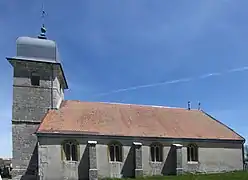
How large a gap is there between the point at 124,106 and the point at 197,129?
712 centimetres

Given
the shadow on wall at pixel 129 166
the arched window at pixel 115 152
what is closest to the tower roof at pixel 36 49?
the arched window at pixel 115 152

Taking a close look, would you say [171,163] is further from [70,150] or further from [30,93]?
[30,93]

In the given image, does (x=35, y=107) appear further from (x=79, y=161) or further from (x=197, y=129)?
(x=197, y=129)

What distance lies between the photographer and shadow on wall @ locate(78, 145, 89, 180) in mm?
25538

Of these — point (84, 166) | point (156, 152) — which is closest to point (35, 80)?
point (84, 166)

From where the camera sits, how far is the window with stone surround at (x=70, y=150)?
84.0 feet

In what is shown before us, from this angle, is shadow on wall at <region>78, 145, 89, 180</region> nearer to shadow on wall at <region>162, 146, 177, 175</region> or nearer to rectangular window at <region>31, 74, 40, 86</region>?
shadow on wall at <region>162, 146, 177, 175</region>

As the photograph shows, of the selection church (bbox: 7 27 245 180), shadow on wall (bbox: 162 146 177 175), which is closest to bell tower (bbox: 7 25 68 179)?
church (bbox: 7 27 245 180)

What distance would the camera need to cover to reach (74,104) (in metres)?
29.9

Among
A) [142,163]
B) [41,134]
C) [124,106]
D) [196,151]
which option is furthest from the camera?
[124,106]

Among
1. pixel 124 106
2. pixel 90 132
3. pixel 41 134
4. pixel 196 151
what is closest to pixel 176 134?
pixel 196 151

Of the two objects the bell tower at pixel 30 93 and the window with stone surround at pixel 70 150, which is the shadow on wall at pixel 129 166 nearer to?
the window with stone surround at pixel 70 150

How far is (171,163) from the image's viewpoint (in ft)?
92.9

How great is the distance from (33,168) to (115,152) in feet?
22.6
